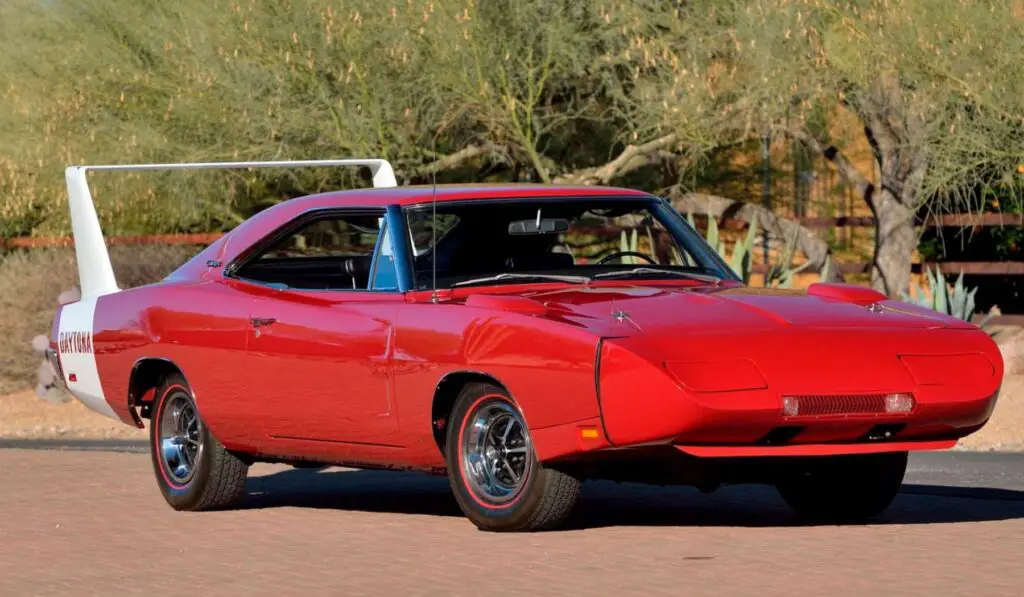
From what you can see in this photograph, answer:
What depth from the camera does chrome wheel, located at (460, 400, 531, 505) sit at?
9.03m

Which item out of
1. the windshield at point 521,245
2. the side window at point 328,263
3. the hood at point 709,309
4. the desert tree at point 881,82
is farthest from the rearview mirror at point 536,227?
the desert tree at point 881,82

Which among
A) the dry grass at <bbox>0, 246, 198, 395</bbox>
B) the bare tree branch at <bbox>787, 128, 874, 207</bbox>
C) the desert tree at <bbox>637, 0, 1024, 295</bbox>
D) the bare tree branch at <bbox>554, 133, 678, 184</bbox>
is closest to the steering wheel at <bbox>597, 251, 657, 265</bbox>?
the desert tree at <bbox>637, 0, 1024, 295</bbox>

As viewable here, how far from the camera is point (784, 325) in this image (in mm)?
8680

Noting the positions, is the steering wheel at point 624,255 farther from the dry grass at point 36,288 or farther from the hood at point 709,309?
the dry grass at point 36,288

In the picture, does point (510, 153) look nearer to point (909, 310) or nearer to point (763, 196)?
point (763, 196)

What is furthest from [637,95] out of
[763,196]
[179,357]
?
[179,357]

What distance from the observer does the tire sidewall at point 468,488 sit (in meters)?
8.86

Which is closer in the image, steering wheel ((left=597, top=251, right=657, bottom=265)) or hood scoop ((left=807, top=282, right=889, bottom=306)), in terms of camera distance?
hood scoop ((left=807, top=282, right=889, bottom=306))

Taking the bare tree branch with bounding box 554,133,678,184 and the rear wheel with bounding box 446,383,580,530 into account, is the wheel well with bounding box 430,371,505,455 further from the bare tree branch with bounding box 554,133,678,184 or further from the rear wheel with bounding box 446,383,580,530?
the bare tree branch with bounding box 554,133,678,184

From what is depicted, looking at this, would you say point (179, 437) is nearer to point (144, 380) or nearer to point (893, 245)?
point (144, 380)

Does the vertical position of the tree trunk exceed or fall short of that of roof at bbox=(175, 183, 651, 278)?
it falls short

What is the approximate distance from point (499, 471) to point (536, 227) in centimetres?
143

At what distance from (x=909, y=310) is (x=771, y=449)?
1240 mm

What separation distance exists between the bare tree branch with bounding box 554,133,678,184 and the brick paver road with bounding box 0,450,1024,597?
12.3 metres
